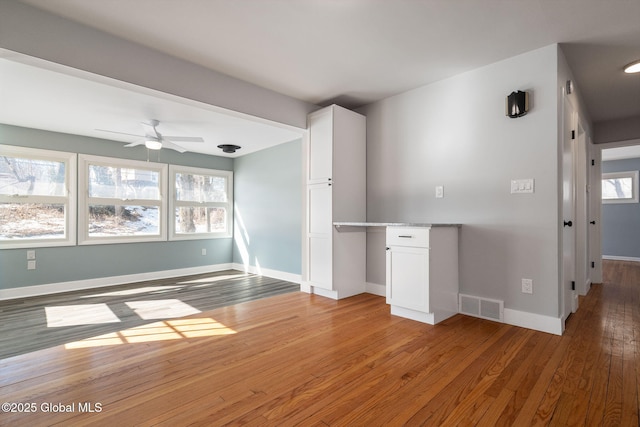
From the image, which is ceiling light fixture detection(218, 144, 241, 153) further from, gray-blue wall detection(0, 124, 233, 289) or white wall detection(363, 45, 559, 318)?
white wall detection(363, 45, 559, 318)

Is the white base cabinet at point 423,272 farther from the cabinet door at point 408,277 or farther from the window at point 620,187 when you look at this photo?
the window at point 620,187

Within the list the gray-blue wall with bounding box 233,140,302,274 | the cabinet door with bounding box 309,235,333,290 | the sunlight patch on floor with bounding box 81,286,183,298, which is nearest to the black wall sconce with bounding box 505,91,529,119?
the cabinet door with bounding box 309,235,333,290

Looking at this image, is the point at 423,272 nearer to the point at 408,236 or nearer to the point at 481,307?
the point at 408,236

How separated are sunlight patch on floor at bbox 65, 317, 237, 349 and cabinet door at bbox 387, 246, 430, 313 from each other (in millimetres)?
1473

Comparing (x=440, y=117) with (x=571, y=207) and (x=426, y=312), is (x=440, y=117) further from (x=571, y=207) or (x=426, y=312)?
(x=426, y=312)

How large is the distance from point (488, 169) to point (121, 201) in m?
5.01

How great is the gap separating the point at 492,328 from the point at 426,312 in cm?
55

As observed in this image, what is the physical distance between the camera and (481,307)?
2.81 metres

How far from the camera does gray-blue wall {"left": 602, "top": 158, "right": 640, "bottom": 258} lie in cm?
643

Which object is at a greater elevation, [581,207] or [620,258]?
[581,207]

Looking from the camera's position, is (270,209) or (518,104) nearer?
(518,104)

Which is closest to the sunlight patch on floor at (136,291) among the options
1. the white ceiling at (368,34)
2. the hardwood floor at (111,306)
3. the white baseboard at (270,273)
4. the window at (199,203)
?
the hardwood floor at (111,306)

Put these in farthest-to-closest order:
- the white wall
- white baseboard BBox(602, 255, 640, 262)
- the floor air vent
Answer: white baseboard BBox(602, 255, 640, 262) < the floor air vent < the white wall

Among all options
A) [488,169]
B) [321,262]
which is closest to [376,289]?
[321,262]
